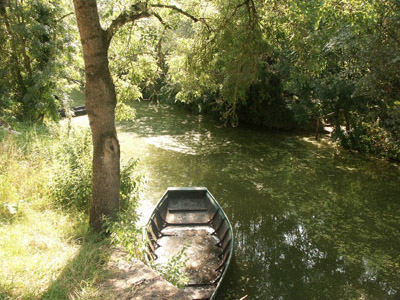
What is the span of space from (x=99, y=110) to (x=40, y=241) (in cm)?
198

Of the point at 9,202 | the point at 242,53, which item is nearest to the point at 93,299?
the point at 9,202

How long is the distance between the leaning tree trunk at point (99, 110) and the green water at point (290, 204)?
2.39 meters

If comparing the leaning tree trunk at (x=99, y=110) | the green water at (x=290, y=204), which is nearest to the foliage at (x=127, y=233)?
the leaning tree trunk at (x=99, y=110)

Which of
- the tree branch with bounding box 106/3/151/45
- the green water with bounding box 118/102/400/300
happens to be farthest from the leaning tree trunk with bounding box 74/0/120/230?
the green water with bounding box 118/102/400/300

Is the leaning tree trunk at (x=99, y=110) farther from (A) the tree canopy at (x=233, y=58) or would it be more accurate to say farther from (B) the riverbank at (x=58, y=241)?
(B) the riverbank at (x=58, y=241)

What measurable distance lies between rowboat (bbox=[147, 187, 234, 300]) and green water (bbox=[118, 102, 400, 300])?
420 mm

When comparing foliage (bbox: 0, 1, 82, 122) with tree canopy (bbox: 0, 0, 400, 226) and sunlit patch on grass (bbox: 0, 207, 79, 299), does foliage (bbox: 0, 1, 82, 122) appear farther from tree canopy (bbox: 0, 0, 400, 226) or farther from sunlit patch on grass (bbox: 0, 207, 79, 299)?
sunlit patch on grass (bbox: 0, 207, 79, 299)

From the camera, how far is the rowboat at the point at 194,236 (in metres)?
5.45

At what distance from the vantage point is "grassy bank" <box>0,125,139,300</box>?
3615 millimetres

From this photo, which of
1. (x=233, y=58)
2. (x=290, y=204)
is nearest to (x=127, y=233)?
(x=233, y=58)

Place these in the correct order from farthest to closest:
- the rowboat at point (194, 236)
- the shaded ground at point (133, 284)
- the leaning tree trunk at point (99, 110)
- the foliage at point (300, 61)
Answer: the rowboat at point (194, 236)
the foliage at point (300, 61)
the leaning tree trunk at point (99, 110)
the shaded ground at point (133, 284)

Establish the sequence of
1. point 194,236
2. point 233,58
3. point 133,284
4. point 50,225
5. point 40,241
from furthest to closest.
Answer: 1. point 194,236
2. point 233,58
3. point 50,225
4. point 40,241
5. point 133,284

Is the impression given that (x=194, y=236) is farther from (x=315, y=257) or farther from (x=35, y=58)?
(x=35, y=58)

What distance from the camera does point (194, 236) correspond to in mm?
7008
